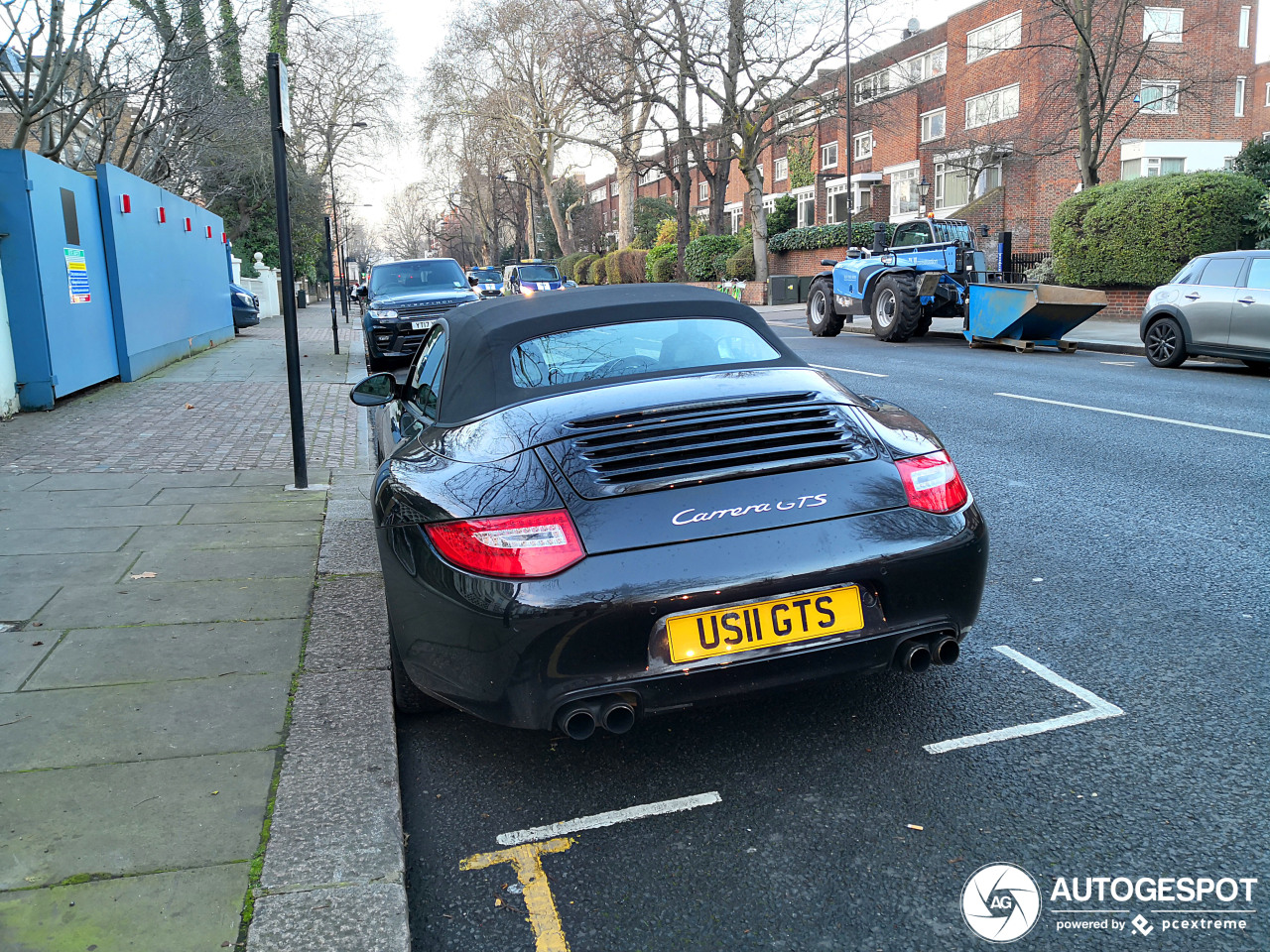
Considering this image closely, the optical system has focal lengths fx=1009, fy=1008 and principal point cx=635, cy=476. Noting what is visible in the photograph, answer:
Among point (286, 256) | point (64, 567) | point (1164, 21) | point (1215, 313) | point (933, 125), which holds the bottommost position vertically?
point (64, 567)

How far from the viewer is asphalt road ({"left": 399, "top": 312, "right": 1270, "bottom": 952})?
2.30 meters

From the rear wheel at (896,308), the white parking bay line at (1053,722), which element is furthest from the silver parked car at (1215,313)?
the white parking bay line at (1053,722)

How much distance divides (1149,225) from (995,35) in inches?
909

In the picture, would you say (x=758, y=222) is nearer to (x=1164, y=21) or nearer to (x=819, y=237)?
(x=819, y=237)

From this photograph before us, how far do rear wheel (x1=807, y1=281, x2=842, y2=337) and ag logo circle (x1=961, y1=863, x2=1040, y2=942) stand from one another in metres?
18.7

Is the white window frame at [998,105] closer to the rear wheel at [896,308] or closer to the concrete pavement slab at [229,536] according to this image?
the rear wheel at [896,308]

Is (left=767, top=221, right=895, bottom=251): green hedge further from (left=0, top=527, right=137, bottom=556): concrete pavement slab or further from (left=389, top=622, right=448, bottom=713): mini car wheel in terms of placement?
(left=389, top=622, right=448, bottom=713): mini car wheel

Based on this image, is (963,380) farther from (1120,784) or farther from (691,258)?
(691,258)

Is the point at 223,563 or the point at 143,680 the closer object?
the point at 143,680

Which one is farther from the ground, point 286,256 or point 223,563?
point 286,256

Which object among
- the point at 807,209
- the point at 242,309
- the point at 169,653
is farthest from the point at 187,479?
the point at 807,209

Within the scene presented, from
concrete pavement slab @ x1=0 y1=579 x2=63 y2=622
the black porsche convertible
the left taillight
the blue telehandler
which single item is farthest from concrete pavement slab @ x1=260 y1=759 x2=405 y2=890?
the blue telehandler

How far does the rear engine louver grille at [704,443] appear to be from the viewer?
283 cm

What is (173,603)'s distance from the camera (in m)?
4.34
